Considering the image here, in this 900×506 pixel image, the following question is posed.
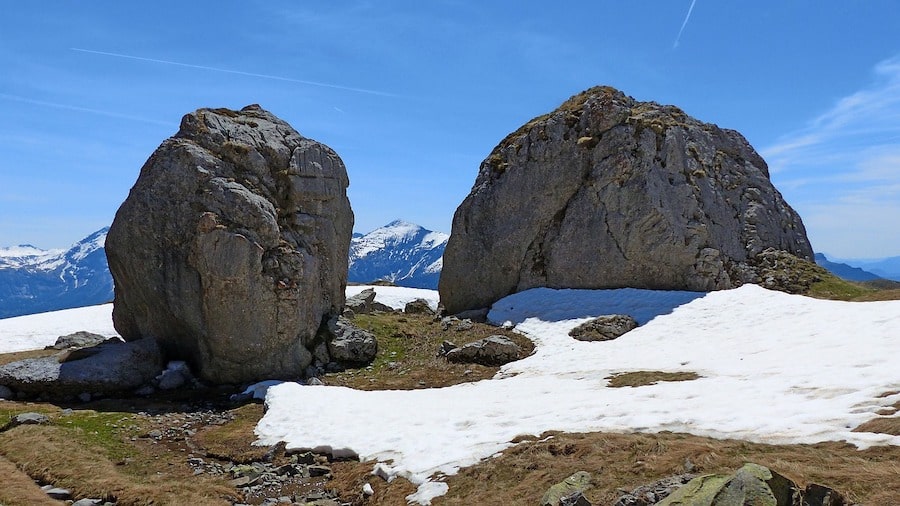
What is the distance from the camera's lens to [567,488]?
1168 cm

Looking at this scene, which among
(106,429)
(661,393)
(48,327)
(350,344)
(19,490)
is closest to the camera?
(19,490)

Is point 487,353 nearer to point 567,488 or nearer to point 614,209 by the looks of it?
point 614,209

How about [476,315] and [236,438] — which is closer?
[236,438]

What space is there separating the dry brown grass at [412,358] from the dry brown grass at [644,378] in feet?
24.5

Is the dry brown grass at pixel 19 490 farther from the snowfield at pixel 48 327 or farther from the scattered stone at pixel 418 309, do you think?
the snowfield at pixel 48 327

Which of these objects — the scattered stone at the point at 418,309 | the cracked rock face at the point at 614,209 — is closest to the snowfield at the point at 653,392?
the cracked rock face at the point at 614,209

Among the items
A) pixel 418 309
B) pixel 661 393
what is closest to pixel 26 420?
pixel 661 393

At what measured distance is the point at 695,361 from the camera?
2475cm

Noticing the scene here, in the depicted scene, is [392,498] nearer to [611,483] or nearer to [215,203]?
[611,483]

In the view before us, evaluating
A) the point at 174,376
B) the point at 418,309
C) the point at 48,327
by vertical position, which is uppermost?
the point at 418,309

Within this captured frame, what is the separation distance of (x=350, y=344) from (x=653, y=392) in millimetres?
19517

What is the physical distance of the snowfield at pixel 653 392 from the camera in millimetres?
15266

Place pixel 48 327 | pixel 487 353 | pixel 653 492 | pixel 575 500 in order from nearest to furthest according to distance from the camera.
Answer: pixel 653 492 → pixel 575 500 → pixel 487 353 → pixel 48 327

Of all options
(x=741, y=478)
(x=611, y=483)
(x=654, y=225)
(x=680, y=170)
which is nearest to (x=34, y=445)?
(x=611, y=483)
